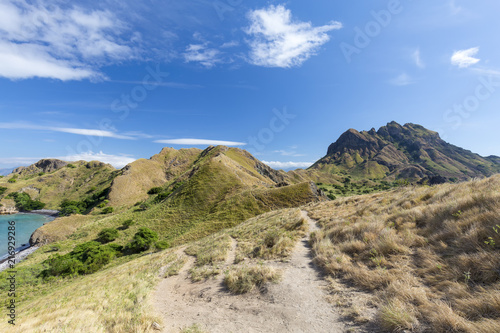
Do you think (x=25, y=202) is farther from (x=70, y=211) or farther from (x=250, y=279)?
(x=250, y=279)

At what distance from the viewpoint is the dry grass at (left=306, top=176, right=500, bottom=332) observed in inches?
178

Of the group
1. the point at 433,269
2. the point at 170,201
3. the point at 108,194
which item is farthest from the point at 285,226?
the point at 108,194

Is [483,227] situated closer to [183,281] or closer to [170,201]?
[183,281]

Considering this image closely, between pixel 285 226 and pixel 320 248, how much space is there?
815 cm

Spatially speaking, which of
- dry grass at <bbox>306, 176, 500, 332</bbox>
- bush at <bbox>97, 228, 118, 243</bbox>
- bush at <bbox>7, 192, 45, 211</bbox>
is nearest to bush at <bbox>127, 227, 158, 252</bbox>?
bush at <bbox>97, 228, 118, 243</bbox>

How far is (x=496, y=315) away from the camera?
13.6 ft

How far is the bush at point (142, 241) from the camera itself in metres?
33.5

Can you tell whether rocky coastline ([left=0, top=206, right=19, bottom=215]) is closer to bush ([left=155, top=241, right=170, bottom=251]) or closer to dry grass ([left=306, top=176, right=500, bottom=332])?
bush ([left=155, top=241, right=170, bottom=251])

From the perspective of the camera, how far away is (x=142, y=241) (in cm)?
3350

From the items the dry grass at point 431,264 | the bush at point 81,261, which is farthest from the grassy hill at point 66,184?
the dry grass at point 431,264

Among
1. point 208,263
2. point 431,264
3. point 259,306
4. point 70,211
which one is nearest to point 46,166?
point 70,211

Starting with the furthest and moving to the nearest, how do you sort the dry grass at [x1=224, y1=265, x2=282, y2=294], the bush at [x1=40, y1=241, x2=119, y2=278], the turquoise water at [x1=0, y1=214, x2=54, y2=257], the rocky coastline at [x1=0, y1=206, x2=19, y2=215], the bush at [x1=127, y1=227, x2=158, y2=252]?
the rocky coastline at [x1=0, y1=206, x2=19, y2=215]
the turquoise water at [x1=0, y1=214, x2=54, y2=257]
the bush at [x1=127, y1=227, x2=158, y2=252]
the bush at [x1=40, y1=241, x2=119, y2=278]
the dry grass at [x1=224, y1=265, x2=282, y2=294]

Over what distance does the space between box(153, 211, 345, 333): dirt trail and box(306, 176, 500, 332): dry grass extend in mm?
1512

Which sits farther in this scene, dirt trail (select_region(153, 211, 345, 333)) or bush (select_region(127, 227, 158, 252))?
bush (select_region(127, 227, 158, 252))
